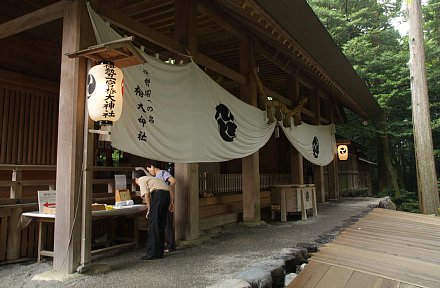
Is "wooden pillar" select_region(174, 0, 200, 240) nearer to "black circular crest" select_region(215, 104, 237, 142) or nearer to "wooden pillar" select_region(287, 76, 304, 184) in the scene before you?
"black circular crest" select_region(215, 104, 237, 142)

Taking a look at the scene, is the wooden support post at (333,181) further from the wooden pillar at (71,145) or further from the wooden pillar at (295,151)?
the wooden pillar at (71,145)

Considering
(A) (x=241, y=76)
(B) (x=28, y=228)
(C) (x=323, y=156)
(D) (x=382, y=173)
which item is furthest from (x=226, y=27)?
(D) (x=382, y=173)

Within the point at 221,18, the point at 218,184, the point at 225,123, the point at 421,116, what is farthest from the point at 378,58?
the point at 225,123

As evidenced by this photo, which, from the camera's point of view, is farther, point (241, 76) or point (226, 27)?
point (241, 76)

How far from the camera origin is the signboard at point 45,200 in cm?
535

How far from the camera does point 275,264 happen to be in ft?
14.7

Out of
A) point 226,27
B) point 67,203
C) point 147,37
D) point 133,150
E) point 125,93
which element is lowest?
point 67,203

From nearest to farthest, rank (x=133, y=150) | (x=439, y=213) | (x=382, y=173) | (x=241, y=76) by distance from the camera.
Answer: (x=133, y=150) < (x=241, y=76) < (x=439, y=213) < (x=382, y=173)

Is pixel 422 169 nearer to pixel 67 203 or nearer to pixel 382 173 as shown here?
pixel 382 173

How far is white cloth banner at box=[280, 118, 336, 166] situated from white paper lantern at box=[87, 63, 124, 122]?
22.6 ft

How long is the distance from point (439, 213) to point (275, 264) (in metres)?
10.2

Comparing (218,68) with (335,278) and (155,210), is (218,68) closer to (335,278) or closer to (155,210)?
(155,210)

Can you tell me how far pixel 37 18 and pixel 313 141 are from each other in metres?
10.4

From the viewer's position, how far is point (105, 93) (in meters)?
4.35
